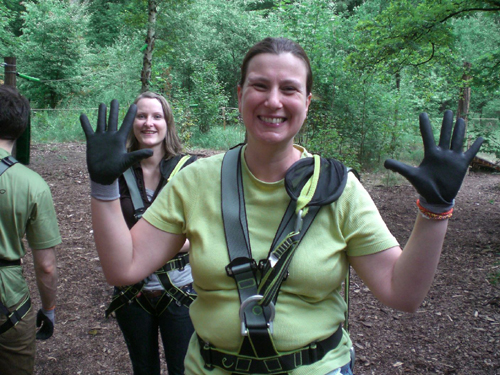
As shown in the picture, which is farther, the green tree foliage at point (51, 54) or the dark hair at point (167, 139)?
the green tree foliage at point (51, 54)

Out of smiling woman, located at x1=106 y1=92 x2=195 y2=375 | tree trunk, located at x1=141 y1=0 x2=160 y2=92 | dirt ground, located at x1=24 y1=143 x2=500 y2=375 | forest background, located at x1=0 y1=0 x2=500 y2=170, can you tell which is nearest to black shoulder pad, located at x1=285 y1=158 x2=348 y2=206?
smiling woman, located at x1=106 y1=92 x2=195 y2=375

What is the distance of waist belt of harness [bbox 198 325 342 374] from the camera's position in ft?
4.60

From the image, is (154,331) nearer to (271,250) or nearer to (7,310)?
(7,310)

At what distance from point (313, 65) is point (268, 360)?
10.0m

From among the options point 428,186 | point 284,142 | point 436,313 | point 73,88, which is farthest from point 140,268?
point 73,88

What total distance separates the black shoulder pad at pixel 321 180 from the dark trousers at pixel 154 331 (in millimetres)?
1342

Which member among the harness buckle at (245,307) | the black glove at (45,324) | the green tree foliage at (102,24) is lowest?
the black glove at (45,324)

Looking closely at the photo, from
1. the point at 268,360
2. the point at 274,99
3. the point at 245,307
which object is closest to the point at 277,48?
the point at 274,99

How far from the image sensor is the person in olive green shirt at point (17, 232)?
218cm

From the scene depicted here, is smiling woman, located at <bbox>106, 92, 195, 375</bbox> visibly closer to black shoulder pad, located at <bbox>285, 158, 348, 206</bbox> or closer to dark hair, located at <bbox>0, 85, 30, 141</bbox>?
dark hair, located at <bbox>0, 85, 30, 141</bbox>

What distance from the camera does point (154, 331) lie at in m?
2.58

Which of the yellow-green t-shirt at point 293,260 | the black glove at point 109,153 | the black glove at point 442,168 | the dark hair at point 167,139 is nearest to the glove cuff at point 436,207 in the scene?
the black glove at point 442,168

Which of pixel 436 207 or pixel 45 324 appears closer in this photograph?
pixel 436 207

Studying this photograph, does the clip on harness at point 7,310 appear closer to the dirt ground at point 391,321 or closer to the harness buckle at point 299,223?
the dirt ground at point 391,321
